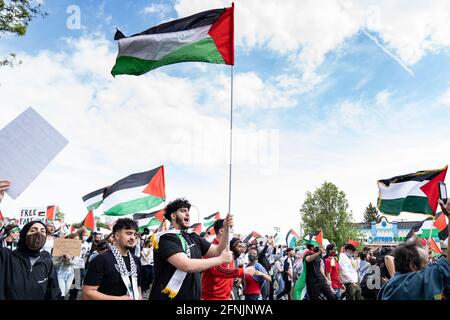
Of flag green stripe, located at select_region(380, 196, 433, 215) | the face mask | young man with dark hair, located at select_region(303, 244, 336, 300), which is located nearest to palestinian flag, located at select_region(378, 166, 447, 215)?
flag green stripe, located at select_region(380, 196, 433, 215)

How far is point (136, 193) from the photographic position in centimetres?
995

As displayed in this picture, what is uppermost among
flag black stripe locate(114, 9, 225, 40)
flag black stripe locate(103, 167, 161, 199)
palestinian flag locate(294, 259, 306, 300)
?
flag black stripe locate(114, 9, 225, 40)

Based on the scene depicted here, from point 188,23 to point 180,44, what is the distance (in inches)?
13.7

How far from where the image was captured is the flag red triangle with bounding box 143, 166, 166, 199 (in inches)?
398

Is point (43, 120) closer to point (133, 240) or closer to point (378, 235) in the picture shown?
point (133, 240)

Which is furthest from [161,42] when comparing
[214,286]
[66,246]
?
[66,246]

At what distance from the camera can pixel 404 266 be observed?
10.9 feet

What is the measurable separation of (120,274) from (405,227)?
5857 cm

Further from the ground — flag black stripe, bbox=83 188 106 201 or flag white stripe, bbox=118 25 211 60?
flag white stripe, bbox=118 25 211 60

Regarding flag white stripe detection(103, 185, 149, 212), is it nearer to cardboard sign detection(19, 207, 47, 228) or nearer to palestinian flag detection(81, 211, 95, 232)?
palestinian flag detection(81, 211, 95, 232)

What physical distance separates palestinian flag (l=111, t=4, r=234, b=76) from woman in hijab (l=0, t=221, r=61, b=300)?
8.02 ft

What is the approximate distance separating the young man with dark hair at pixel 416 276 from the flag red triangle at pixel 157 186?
24.5 feet

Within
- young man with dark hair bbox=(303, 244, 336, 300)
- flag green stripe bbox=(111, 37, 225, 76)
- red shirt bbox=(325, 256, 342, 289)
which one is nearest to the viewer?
flag green stripe bbox=(111, 37, 225, 76)
